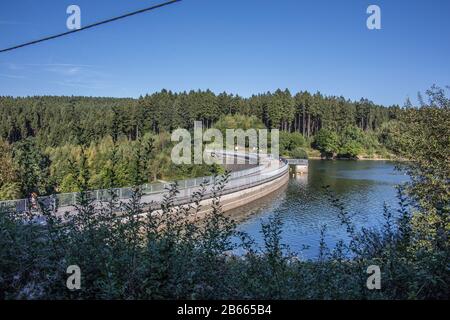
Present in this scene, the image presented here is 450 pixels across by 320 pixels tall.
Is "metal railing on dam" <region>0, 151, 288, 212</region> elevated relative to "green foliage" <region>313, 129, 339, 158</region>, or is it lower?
lower

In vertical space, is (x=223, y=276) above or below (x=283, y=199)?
above

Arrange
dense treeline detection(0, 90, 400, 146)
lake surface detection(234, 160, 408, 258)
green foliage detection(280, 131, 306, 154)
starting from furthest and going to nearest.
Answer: green foliage detection(280, 131, 306, 154) < dense treeline detection(0, 90, 400, 146) < lake surface detection(234, 160, 408, 258)

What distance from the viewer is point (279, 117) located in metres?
119

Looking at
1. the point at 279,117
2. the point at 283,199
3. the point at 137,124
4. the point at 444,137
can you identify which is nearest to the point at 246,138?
the point at 279,117

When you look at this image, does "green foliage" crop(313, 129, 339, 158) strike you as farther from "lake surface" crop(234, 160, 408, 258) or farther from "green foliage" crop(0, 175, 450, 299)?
"green foliage" crop(0, 175, 450, 299)

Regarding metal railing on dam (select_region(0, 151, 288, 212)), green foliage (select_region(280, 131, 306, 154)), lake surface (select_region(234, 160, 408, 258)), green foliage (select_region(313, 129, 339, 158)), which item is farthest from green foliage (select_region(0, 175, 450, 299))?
green foliage (select_region(313, 129, 339, 158))

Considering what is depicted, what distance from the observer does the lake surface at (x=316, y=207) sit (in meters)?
26.9

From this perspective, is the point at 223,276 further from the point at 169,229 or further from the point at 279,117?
the point at 279,117

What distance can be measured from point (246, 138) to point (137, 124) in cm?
2777

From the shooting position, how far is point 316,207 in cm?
4150

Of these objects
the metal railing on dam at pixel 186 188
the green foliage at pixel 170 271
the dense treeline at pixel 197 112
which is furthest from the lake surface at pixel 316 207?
the dense treeline at pixel 197 112

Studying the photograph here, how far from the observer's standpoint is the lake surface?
26856 millimetres

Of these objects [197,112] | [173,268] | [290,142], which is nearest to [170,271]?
[173,268]

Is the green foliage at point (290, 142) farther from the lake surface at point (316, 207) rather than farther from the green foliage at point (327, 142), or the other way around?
the lake surface at point (316, 207)
